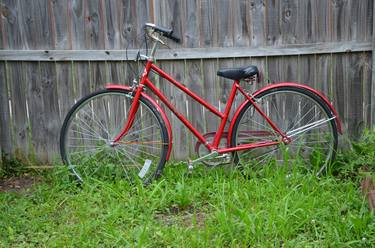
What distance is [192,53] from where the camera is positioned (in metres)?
5.02

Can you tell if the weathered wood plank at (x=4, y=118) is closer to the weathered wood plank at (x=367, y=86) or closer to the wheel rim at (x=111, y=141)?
the wheel rim at (x=111, y=141)

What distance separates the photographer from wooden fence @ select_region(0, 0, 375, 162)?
491cm

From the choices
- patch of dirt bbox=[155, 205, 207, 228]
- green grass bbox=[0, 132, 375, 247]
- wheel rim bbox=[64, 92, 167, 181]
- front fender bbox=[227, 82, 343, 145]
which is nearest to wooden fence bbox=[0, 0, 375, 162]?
wheel rim bbox=[64, 92, 167, 181]

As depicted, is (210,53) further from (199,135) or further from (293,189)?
(293,189)

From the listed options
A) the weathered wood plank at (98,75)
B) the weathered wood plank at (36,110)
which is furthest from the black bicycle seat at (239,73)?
the weathered wood plank at (36,110)

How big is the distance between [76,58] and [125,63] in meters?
0.46

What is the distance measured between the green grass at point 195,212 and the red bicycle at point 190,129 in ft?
0.70

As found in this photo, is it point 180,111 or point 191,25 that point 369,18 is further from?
point 180,111

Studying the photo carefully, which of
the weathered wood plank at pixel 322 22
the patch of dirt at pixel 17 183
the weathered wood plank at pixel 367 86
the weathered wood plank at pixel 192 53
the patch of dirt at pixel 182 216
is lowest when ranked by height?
the patch of dirt at pixel 182 216

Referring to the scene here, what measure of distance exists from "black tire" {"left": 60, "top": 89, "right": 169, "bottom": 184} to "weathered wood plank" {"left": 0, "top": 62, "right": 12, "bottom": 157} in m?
0.69

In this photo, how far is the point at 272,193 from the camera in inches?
162

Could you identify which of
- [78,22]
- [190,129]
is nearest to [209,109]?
[190,129]

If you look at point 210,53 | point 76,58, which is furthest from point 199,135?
point 76,58

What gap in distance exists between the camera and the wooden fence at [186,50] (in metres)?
4.91
